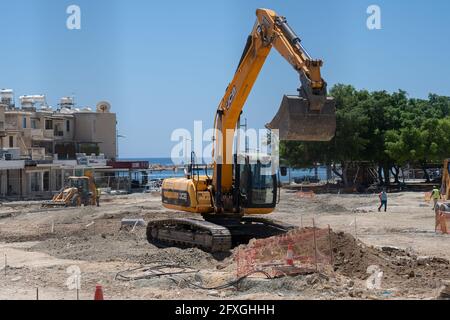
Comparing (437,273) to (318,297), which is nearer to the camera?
(318,297)

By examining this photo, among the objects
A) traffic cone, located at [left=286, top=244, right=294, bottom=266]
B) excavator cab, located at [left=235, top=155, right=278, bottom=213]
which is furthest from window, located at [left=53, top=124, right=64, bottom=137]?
traffic cone, located at [left=286, top=244, right=294, bottom=266]

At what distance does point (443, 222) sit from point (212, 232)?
36.7ft

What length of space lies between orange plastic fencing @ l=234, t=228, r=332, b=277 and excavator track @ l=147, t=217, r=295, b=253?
94 centimetres

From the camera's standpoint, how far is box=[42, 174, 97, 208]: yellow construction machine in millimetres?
41500

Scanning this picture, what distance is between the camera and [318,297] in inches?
496

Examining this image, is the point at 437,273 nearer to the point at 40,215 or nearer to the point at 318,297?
the point at 318,297

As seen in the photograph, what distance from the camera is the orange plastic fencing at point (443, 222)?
25944 millimetres

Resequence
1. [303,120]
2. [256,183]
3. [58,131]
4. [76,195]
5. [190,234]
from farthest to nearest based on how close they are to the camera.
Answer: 1. [58,131]
2. [76,195]
3. [256,183]
4. [190,234]
5. [303,120]

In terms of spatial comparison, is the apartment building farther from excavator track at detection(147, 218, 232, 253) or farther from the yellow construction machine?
excavator track at detection(147, 218, 232, 253)

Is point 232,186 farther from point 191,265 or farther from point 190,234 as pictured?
point 191,265

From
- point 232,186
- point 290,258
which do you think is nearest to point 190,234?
point 232,186

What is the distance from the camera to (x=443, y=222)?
85.3 ft
